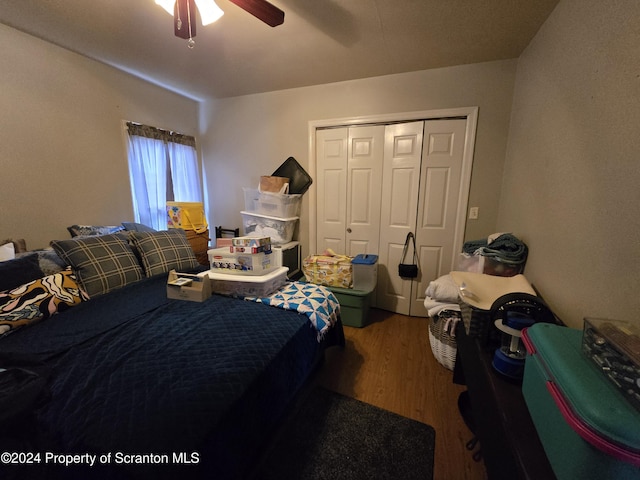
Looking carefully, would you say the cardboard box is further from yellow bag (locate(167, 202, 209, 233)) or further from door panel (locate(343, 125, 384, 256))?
door panel (locate(343, 125, 384, 256))

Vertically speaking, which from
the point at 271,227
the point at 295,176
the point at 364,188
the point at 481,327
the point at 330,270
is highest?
the point at 295,176

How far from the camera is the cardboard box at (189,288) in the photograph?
1605 millimetres

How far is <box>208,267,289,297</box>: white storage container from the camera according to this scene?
1659 millimetres

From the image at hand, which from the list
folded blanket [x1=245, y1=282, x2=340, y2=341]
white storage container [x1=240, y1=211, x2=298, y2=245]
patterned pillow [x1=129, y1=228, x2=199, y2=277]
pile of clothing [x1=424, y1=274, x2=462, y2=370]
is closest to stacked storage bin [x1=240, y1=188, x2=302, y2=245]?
white storage container [x1=240, y1=211, x2=298, y2=245]

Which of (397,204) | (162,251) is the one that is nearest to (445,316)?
(397,204)

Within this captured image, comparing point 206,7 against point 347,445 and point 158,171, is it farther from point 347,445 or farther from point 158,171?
point 347,445

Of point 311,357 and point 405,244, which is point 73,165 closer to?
point 311,357

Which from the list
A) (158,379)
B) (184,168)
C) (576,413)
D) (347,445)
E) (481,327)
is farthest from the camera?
(184,168)

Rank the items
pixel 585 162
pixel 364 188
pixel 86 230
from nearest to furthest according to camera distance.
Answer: pixel 585 162
pixel 86 230
pixel 364 188

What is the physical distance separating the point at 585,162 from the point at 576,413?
1.11 metres

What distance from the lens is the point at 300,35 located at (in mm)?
1865

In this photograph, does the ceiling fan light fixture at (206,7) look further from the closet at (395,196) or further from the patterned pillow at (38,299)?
the patterned pillow at (38,299)

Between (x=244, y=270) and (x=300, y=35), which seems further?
(x=300, y=35)

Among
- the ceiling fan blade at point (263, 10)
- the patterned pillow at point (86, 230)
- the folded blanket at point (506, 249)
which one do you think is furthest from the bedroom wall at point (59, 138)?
the folded blanket at point (506, 249)
